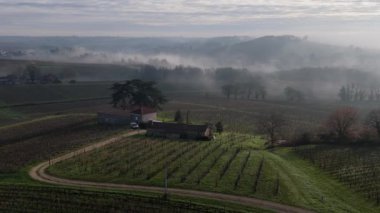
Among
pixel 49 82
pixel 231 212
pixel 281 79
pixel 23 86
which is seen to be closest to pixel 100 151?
pixel 231 212

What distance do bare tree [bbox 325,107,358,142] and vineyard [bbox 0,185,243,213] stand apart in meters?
34.2

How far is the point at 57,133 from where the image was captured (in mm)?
68062

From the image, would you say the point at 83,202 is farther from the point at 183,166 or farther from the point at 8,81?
the point at 8,81

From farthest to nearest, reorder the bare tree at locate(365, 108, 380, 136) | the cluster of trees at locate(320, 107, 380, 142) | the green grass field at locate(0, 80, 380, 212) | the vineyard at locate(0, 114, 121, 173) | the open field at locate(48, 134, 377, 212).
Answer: the bare tree at locate(365, 108, 380, 136) → the cluster of trees at locate(320, 107, 380, 142) → the vineyard at locate(0, 114, 121, 173) → the green grass field at locate(0, 80, 380, 212) → the open field at locate(48, 134, 377, 212)

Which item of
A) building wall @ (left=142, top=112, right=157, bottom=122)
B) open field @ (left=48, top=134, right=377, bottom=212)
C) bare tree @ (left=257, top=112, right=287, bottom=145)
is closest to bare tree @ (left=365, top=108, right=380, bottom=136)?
bare tree @ (left=257, top=112, right=287, bottom=145)

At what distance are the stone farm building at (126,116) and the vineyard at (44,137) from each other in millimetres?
2027

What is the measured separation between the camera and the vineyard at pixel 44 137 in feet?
171

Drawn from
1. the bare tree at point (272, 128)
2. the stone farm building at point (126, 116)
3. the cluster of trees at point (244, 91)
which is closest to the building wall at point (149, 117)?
the stone farm building at point (126, 116)

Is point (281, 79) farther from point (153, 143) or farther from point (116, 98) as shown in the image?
point (153, 143)

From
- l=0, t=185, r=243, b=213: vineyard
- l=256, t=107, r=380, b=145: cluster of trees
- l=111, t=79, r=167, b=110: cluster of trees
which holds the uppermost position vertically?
l=111, t=79, r=167, b=110: cluster of trees

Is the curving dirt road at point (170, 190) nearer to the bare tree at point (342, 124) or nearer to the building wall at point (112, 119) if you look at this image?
the building wall at point (112, 119)

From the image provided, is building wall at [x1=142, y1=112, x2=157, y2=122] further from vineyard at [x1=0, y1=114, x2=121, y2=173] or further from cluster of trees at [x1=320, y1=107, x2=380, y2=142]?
cluster of trees at [x1=320, y1=107, x2=380, y2=142]

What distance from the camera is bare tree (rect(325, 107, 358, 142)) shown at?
64.2 metres

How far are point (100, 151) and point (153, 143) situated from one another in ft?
24.1
